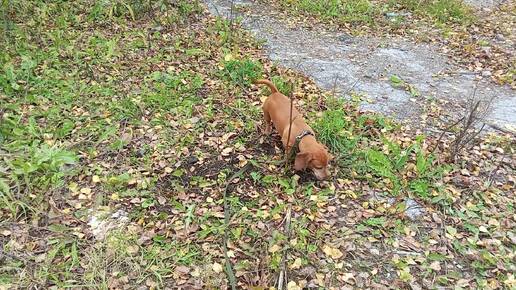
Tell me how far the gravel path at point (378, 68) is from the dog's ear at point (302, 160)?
5.69 ft

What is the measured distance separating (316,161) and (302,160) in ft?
0.40

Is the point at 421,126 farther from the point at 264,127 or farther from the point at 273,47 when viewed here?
the point at 273,47

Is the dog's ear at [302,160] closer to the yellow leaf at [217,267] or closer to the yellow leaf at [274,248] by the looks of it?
the yellow leaf at [274,248]

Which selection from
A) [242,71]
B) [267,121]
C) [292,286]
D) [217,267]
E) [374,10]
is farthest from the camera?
[374,10]

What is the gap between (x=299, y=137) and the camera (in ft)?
12.2

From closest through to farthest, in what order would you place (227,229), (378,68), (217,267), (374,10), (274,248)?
(217,267), (274,248), (227,229), (378,68), (374,10)

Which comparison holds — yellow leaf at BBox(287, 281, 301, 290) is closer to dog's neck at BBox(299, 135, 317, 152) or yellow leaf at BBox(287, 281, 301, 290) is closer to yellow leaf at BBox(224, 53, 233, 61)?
dog's neck at BBox(299, 135, 317, 152)

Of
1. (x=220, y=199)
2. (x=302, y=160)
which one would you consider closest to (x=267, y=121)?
(x=302, y=160)

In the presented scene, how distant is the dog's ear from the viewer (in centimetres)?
362

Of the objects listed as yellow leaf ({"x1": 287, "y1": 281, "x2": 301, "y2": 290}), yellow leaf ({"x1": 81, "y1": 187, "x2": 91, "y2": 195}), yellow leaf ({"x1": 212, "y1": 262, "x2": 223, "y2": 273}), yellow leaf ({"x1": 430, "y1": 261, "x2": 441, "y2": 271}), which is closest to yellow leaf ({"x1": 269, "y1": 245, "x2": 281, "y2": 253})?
yellow leaf ({"x1": 287, "y1": 281, "x2": 301, "y2": 290})

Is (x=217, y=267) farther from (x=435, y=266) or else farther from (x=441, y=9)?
(x=441, y=9)

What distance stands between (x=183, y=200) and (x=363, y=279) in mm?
1614

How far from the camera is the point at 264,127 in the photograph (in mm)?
4469

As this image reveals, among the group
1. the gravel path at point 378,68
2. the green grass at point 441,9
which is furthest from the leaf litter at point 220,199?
the green grass at point 441,9
